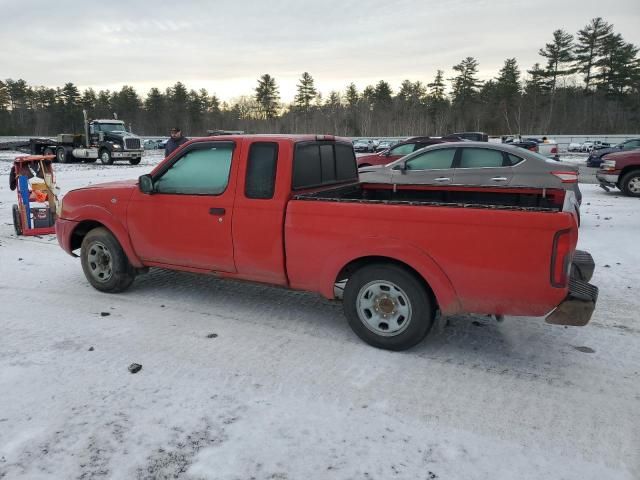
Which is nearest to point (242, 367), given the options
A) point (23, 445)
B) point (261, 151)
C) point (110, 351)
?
point (110, 351)

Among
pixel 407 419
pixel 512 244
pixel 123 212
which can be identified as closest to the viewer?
pixel 407 419

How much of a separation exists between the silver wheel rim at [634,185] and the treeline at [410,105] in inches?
2391

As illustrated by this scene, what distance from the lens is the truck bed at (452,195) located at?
4594mm

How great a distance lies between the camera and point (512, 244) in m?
3.52

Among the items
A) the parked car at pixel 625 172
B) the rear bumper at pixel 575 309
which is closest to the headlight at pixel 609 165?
the parked car at pixel 625 172

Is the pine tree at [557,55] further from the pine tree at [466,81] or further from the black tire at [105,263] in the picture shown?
the black tire at [105,263]

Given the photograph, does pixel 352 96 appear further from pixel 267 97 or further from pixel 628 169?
pixel 628 169

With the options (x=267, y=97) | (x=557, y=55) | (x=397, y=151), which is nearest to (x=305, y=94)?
(x=267, y=97)

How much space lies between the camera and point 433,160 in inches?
396

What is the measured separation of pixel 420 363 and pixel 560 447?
1245 mm

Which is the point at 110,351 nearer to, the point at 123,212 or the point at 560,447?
the point at 123,212

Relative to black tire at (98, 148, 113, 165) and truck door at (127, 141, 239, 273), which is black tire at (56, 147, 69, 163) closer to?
black tire at (98, 148, 113, 165)

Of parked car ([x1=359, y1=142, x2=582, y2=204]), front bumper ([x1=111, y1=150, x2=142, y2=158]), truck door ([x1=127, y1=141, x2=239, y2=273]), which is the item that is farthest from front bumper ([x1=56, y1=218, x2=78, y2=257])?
front bumper ([x1=111, y1=150, x2=142, y2=158])

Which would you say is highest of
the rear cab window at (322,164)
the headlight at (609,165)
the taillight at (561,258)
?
the rear cab window at (322,164)
